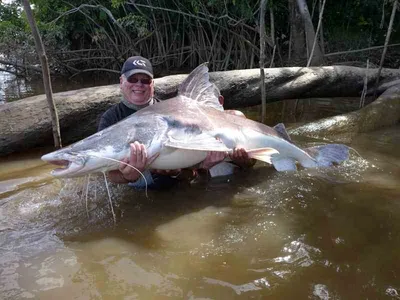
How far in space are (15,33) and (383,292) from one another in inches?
541

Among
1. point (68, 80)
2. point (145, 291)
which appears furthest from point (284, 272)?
point (68, 80)

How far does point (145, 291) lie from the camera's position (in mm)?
2070

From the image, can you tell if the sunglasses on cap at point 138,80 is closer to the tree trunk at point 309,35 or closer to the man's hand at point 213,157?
the man's hand at point 213,157

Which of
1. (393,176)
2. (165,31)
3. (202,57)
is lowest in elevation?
(393,176)

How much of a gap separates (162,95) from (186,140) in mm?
2753

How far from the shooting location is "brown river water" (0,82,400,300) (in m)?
2.09

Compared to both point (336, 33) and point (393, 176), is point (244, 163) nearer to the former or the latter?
point (393, 176)

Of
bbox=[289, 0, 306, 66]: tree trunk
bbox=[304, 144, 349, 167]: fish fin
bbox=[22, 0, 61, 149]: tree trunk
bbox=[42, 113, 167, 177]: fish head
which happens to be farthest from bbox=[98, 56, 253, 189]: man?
bbox=[289, 0, 306, 66]: tree trunk

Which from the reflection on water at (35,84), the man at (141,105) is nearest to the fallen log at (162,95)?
the man at (141,105)

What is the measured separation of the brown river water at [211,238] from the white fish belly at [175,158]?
1.34 feet

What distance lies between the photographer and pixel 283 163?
359cm

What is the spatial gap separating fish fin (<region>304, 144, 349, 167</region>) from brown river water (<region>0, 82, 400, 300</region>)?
0.17m

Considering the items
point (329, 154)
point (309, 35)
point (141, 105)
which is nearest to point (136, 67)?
point (141, 105)

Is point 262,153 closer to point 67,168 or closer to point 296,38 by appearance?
point 67,168
